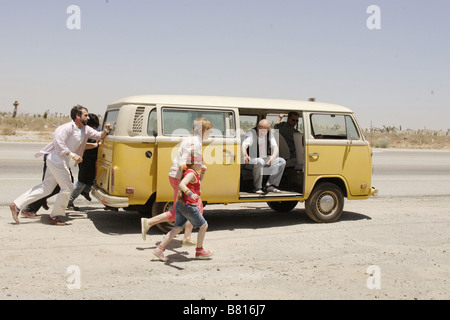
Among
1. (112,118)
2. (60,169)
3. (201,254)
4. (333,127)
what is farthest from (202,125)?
(333,127)

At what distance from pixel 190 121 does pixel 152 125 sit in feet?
2.05

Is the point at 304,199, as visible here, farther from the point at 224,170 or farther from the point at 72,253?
the point at 72,253

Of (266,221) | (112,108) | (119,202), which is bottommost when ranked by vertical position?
(266,221)

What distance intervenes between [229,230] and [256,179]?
1.04 meters

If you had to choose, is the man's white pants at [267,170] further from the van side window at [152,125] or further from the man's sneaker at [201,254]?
the man's sneaker at [201,254]

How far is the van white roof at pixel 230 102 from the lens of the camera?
766 cm

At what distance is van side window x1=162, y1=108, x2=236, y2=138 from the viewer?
7.66 meters

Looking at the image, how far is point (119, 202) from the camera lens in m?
7.33

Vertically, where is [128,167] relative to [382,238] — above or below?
above

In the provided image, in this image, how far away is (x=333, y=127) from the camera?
906 cm

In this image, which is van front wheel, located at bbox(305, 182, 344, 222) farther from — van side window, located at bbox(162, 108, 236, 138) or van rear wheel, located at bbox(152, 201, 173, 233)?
van rear wheel, located at bbox(152, 201, 173, 233)

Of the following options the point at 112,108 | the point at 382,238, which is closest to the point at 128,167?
the point at 112,108

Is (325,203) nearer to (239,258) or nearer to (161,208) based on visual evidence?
(239,258)

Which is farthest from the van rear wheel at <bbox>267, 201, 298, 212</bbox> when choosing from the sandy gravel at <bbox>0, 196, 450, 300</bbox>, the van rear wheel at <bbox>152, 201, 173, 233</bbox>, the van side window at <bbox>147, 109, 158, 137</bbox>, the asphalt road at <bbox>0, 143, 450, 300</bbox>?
the van side window at <bbox>147, 109, 158, 137</bbox>
